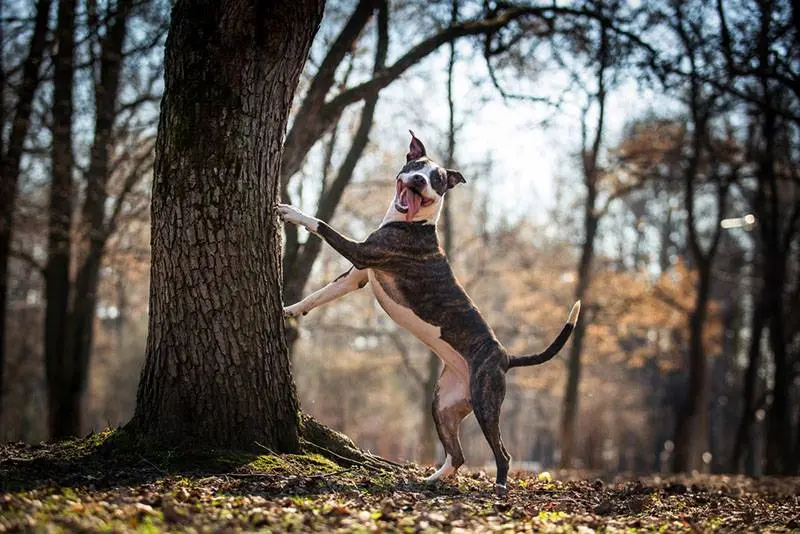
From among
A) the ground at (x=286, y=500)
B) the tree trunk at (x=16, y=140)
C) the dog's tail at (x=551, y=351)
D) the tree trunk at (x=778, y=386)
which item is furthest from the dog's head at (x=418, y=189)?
the tree trunk at (x=778, y=386)

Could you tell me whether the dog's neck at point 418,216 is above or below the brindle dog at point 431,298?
above

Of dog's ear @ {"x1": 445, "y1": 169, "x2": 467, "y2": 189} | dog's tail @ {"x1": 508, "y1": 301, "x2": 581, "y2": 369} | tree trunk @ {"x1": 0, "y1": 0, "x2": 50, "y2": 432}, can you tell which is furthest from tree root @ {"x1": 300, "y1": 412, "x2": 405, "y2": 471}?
tree trunk @ {"x1": 0, "y1": 0, "x2": 50, "y2": 432}

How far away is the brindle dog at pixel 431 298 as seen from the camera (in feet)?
22.7

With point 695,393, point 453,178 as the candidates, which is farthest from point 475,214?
point 453,178

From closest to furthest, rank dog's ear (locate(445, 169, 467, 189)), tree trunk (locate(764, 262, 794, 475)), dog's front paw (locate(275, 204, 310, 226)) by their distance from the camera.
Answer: dog's front paw (locate(275, 204, 310, 226)) < dog's ear (locate(445, 169, 467, 189)) < tree trunk (locate(764, 262, 794, 475))

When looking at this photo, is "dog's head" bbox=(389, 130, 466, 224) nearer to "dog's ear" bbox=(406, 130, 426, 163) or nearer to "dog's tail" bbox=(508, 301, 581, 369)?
"dog's ear" bbox=(406, 130, 426, 163)

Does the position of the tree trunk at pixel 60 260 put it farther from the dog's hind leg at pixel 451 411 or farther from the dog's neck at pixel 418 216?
the dog's hind leg at pixel 451 411

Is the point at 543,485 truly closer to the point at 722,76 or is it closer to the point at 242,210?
the point at 242,210

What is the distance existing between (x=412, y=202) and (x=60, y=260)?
11.9 metres

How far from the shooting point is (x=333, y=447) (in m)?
7.37

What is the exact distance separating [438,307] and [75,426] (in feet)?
37.6

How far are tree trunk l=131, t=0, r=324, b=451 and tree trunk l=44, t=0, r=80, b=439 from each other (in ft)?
29.9

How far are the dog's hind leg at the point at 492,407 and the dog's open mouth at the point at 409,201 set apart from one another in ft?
4.59

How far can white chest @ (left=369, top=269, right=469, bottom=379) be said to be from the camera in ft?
23.5
